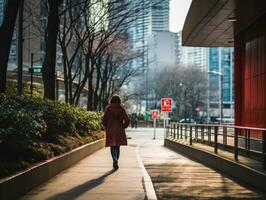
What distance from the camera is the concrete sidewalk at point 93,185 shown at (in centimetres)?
919

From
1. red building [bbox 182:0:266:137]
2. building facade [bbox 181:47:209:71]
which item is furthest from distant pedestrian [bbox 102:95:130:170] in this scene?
building facade [bbox 181:47:209:71]

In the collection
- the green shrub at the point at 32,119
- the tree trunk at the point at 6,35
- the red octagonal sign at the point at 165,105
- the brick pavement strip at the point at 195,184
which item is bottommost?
→ the brick pavement strip at the point at 195,184

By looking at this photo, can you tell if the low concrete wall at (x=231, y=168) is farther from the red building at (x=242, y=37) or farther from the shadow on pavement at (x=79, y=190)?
the red building at (x=242, y=37)

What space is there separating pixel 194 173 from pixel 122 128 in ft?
6.91

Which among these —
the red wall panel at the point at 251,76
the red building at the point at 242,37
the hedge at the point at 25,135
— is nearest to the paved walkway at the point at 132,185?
the hedge at the point at 25,135

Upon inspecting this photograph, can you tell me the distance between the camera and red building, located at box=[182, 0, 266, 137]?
20531 millimetres

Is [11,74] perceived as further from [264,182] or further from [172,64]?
[172,64]

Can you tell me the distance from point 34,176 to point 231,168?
5091 mm

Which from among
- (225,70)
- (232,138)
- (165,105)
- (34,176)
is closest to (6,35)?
(34,176)

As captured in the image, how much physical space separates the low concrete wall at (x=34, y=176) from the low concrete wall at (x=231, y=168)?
147 inches

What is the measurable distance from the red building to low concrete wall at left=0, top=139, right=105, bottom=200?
8.44 metres

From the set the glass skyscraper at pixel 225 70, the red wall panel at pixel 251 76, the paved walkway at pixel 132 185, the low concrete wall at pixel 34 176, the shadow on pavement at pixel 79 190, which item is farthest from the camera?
the glass skyscraper at pixel 225 70

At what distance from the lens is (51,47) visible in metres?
19.4

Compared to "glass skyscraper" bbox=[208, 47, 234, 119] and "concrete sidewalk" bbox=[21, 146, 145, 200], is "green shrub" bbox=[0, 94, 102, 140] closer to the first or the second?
"concrete sidewalk" bbox=[21, 146, 145, 200]
